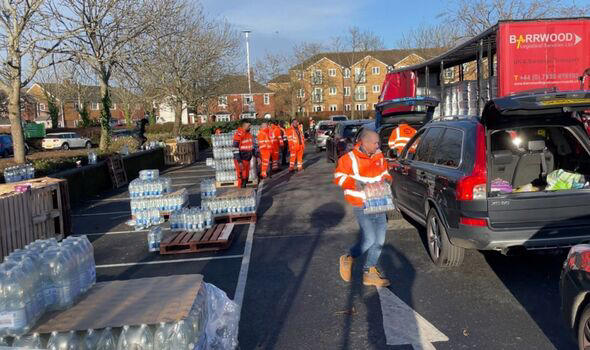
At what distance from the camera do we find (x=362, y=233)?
567 cm

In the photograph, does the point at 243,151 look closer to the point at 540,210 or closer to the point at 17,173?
the point at 17,173

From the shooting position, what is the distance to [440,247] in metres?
5.91

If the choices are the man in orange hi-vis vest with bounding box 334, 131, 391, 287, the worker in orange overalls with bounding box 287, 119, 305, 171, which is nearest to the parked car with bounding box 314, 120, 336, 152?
the worker in orange overalls with bounding box 287, 119, 305, 171

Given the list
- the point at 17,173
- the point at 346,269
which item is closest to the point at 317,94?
the point at 17,173

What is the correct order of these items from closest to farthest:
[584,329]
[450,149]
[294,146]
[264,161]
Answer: [584,329]
[450,149]
[264,161]
[294,146]

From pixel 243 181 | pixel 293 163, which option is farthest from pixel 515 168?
pixel 293 163

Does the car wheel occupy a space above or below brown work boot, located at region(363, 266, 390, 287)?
above

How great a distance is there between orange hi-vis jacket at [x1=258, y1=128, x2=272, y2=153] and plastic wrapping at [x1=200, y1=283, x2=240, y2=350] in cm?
1118

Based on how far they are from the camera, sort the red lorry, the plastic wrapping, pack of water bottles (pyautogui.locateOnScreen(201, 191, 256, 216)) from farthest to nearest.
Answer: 1. the red lorry
2. pack of water bottles (pyautogui.locateOnScreen(201, 191, 256, 216))
3. the plastic wrapping

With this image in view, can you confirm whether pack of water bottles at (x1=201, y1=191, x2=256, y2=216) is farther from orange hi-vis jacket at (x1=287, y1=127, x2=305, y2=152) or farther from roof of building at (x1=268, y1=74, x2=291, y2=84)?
roof of building at (x1=268, y1=74, x2=291, y2=84)

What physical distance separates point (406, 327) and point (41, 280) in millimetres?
2958

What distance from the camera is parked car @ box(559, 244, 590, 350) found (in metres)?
3.39

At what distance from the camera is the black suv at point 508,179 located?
5.07m

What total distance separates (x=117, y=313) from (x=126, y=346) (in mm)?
261
